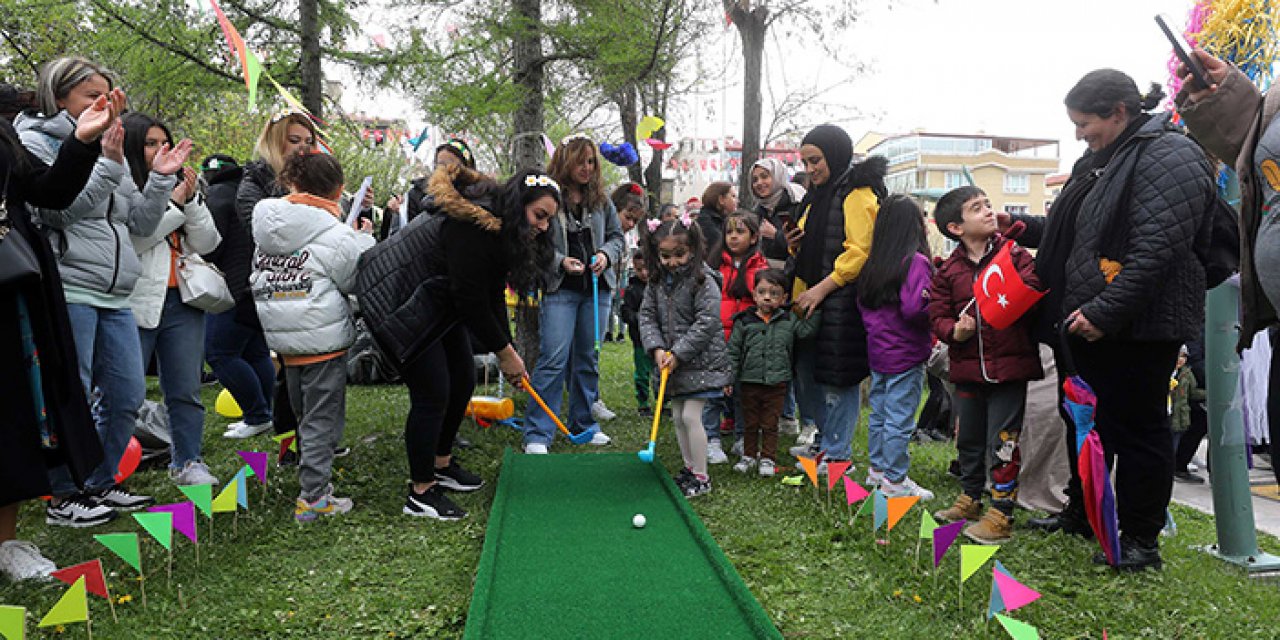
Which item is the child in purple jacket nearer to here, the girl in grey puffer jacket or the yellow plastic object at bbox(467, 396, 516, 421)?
the girl in grey puffer jacket

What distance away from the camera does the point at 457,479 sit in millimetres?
4086

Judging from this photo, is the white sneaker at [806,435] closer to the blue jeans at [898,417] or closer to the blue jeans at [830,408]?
the blue jeans at [830,408]

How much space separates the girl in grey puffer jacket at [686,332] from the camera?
4039 millimetres

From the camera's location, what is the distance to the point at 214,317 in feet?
16.1

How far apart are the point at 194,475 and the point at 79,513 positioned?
23.1 inches

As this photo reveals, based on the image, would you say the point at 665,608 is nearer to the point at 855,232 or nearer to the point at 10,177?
the point at 855,232

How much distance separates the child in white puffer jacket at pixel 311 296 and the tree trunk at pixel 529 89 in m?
3.08

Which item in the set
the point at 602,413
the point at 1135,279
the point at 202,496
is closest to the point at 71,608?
the point at 202,496

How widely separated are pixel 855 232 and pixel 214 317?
407 cm

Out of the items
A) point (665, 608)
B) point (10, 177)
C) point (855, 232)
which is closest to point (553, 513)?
point (665, 608)

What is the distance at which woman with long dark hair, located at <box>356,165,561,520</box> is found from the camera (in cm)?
340

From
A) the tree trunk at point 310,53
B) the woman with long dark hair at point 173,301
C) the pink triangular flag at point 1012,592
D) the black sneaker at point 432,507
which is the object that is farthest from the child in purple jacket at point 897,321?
the tree trunk at point 310,53

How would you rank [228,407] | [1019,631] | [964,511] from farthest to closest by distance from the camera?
[228,407]
[964,511]
[1019,631]

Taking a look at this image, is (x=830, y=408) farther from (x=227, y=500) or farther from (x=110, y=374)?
(x=110, y=374)
